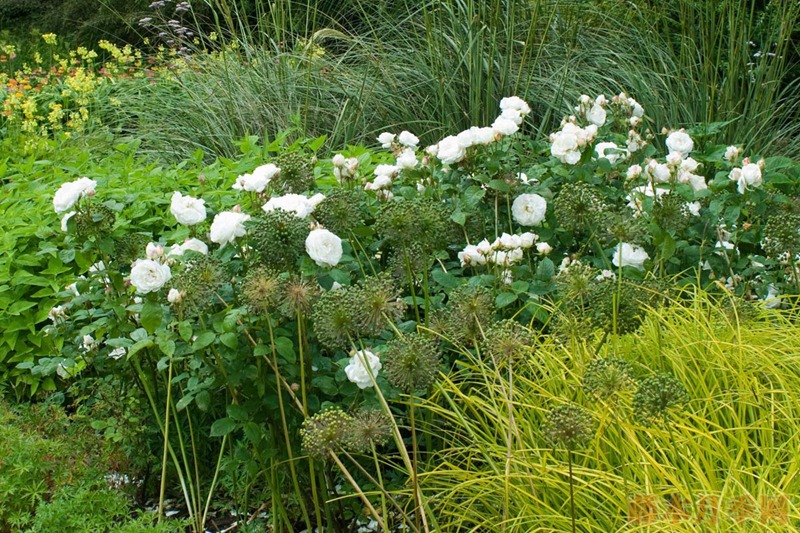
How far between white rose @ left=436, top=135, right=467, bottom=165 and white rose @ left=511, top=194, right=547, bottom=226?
0.25 metres

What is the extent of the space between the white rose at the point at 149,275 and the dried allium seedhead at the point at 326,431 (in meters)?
0.65

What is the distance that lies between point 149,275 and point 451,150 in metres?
1.20

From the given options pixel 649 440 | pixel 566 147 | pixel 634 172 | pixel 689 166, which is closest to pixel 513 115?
pixel 566 147

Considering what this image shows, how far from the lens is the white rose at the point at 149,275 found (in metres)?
2.34

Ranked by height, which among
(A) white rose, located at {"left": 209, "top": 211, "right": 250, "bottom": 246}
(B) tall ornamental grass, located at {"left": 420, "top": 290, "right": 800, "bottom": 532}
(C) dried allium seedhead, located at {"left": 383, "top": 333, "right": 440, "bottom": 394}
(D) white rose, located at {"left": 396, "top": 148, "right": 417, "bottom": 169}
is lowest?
(B) tall ornamental grass, located at {"left": 420, "top": 290, "right": 800, "bottom": 532}

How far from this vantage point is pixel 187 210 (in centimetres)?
258

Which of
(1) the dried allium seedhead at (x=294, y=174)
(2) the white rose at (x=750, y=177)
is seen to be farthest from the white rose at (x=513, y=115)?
(1) the dried allium seedhead at (x=294, y=174)

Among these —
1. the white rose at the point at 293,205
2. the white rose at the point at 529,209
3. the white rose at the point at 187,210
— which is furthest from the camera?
the white rose at the point at 529,209

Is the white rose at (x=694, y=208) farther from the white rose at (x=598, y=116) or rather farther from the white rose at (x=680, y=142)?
the white rose at (x=598, y=116)

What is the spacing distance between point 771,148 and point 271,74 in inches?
129

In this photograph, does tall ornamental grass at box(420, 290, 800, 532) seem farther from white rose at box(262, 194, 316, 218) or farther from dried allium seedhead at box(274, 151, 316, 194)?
dried allium seedhead at box(274, 151, 316, 194)

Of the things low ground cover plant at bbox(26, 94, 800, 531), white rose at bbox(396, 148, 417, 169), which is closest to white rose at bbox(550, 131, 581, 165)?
low ground cover plant at bbox(26, 94, 800, 531)

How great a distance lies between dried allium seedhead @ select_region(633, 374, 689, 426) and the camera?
1.70 metres

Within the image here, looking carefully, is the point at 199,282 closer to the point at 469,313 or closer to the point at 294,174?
the point at 294,174
